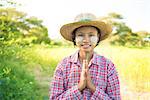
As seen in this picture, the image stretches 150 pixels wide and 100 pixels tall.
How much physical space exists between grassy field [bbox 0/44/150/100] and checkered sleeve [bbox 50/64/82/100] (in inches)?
60.0

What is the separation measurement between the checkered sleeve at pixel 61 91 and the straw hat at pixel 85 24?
183 mm

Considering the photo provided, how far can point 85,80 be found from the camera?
7.13 feet

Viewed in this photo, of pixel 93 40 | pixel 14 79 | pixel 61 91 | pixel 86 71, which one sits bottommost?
pixel 14 79

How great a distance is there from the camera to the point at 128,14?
3.80m

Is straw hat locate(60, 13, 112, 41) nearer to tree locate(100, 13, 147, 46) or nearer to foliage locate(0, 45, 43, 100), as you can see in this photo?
foliage locate(0, 45, 43, 100)

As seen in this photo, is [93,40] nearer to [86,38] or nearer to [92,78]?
[86,38]

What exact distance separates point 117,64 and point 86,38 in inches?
66.2

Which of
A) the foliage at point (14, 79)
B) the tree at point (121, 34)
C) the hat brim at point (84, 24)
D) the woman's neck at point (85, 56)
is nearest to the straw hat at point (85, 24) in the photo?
the hat brim at point (84, 24)

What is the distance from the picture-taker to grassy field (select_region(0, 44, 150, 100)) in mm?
3785

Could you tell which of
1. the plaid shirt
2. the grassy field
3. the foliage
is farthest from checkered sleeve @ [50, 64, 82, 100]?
the grassy field

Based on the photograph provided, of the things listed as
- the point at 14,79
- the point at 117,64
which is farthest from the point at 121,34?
the point at 14,79

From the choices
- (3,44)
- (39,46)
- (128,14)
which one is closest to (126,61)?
(128,14)

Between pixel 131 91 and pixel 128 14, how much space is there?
2.14 ft

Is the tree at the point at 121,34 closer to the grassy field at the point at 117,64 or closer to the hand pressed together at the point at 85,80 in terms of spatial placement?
the grassy field at the point at 117,64
